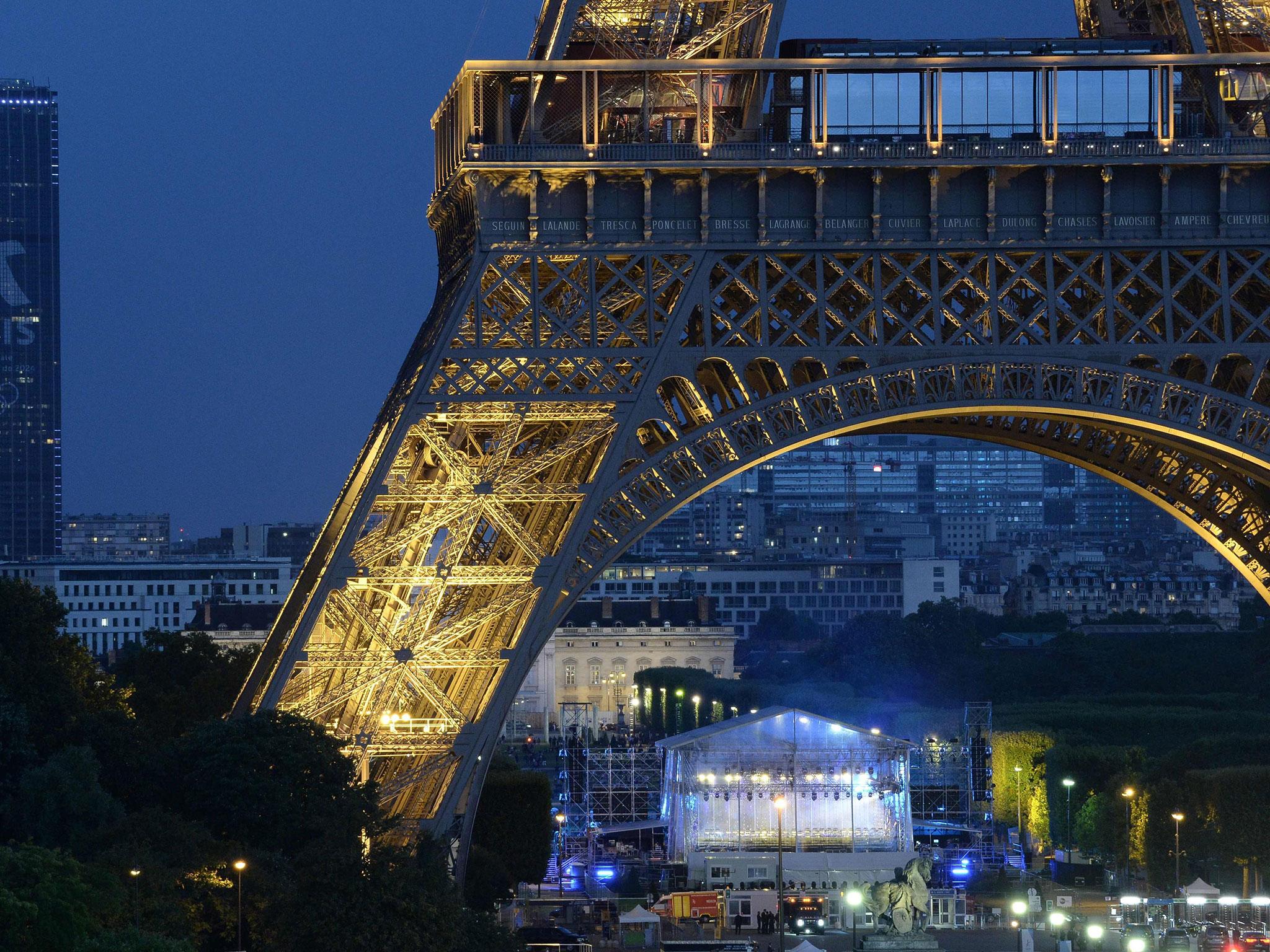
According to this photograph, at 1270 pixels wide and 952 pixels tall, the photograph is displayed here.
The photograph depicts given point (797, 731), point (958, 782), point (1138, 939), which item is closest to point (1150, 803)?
point (797, 731)

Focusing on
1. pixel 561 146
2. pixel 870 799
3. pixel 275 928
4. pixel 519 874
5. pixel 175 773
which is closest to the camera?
pixel 275 928

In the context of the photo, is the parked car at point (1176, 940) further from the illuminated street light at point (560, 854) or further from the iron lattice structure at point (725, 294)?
the illuminated street light at point (560, 854)

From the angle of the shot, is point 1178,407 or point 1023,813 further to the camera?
point 1023,813

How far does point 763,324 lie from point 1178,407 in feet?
23.3

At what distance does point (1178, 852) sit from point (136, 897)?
3801 centimetres

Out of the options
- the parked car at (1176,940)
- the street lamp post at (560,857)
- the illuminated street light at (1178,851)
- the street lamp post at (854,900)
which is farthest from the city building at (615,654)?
the parked car at (1176,940)

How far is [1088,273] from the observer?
4181 centimetres

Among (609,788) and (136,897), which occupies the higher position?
(609,788)

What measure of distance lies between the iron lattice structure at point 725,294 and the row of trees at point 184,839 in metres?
1.46

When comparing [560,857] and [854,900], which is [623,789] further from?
[854,900]

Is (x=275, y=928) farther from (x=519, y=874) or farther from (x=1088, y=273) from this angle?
(x=519, y=874)

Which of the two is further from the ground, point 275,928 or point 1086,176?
point 1086,176

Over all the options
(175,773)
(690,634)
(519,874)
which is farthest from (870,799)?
(690,634)

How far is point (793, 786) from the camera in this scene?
3031 inches
